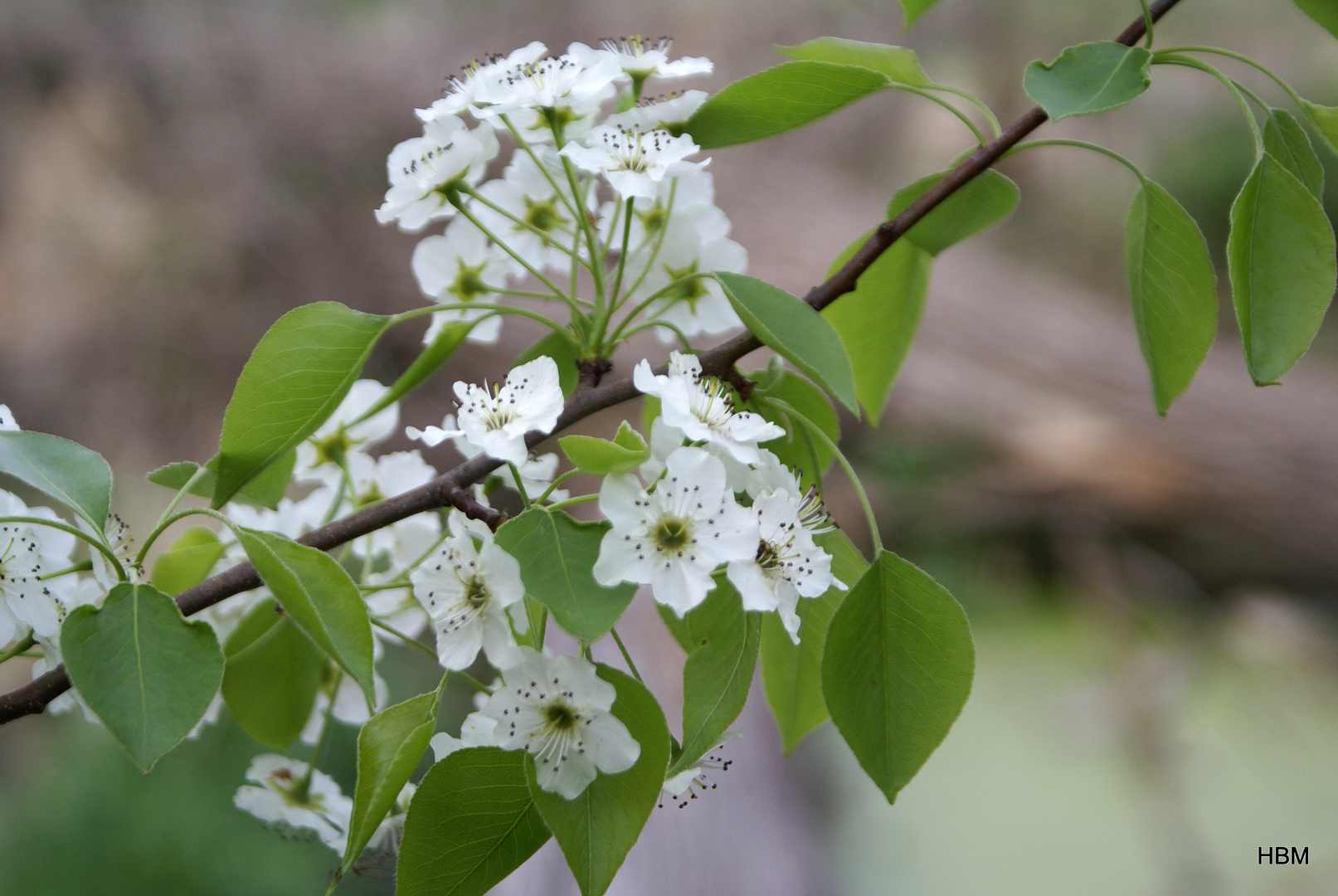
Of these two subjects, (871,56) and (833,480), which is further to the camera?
(833,480)

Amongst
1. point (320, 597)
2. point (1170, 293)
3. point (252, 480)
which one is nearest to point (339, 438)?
point (252, 480)

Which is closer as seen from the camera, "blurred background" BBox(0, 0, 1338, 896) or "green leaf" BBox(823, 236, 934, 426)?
"green leaf" BBox(823, 236, 934, 426)

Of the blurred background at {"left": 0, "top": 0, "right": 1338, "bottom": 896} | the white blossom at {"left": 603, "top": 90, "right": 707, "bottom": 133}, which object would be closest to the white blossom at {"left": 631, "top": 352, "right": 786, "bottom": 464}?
the white blossom at {"left": 603, "top": 90, "right": 707, "bottom": 133}

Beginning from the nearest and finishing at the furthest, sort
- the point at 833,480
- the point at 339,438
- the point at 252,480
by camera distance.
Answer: the point at 252,480 < the point at 339,438 < the point at 833,480

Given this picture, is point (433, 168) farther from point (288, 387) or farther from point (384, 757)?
point (384, 757)

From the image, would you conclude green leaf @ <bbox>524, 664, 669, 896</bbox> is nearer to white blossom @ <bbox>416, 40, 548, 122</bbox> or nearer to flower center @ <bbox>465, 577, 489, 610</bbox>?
flower center @ <bbox>465, 577, 489, 610</bbox>
